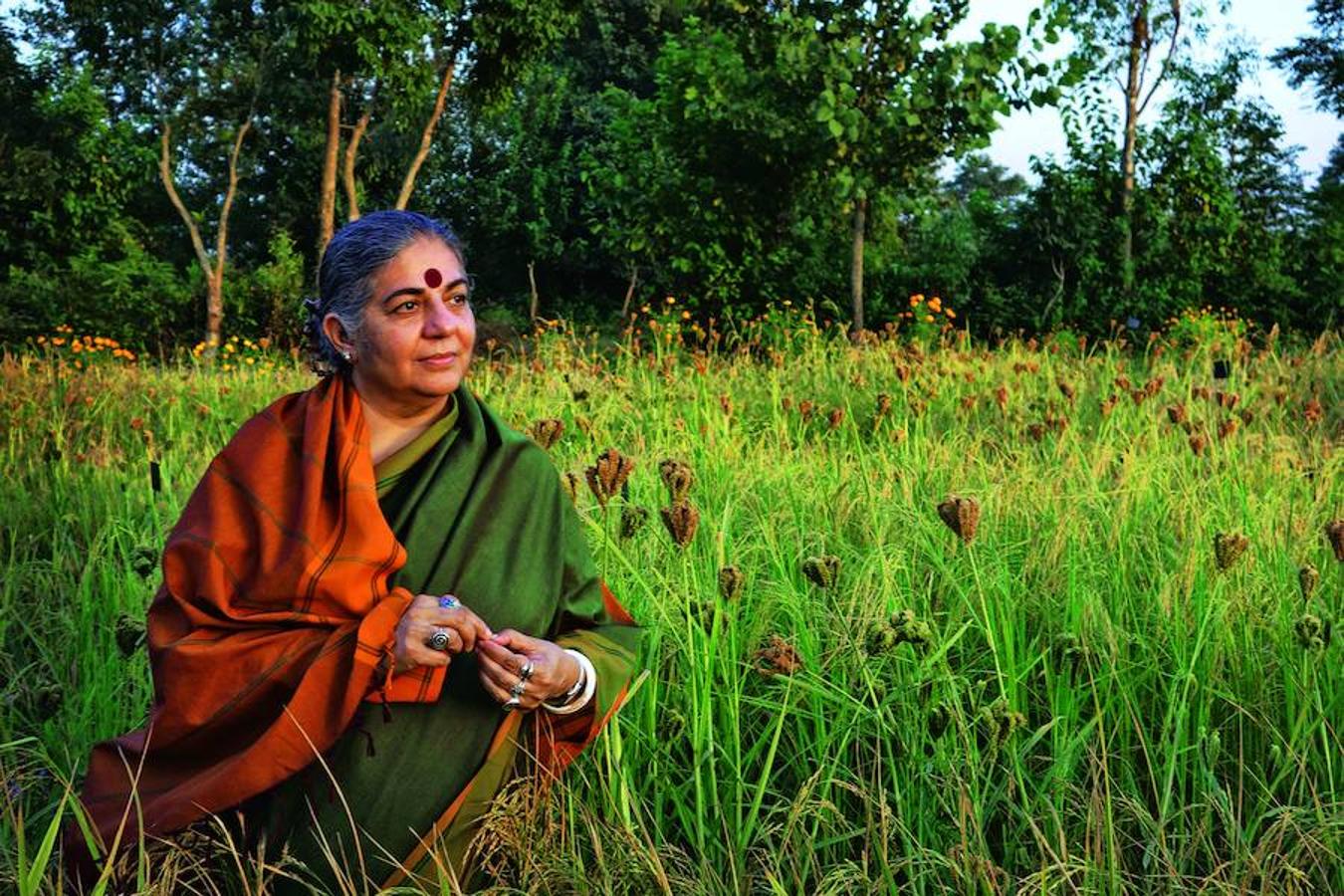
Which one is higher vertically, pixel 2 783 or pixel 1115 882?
pixel 1115 882

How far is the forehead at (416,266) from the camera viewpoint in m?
1.94

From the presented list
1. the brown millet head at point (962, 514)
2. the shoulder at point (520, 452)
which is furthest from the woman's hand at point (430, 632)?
the brown millet head at point (962, 514)

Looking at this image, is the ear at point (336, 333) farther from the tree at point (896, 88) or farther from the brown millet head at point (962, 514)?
the tree at point (896, 88)

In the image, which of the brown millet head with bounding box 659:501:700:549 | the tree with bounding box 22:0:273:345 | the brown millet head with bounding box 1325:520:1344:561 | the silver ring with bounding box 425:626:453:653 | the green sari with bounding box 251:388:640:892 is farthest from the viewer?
the tree with bounding box 22:0:273:345

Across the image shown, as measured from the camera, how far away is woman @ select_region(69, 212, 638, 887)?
5.95ft

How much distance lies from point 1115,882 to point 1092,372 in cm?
555

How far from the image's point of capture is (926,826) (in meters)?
2.10

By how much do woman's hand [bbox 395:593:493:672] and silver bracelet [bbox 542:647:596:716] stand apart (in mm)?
210

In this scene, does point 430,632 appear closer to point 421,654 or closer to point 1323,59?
point 421,654

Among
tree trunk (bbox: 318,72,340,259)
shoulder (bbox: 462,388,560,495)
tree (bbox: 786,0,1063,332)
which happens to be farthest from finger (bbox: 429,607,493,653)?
tree trunk (bbox: 318,72,340,259)

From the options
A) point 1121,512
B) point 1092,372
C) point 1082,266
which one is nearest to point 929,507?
point 1121,512

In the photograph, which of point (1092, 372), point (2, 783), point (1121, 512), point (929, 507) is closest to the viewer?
Answer: point (2, 783)

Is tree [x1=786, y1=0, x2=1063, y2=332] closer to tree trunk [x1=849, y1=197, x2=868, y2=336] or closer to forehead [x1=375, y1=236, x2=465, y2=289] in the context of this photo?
tree trunk [x1=849, y1=197, x2=868, y2=336]

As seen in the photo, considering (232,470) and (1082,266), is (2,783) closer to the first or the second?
(232,470)
